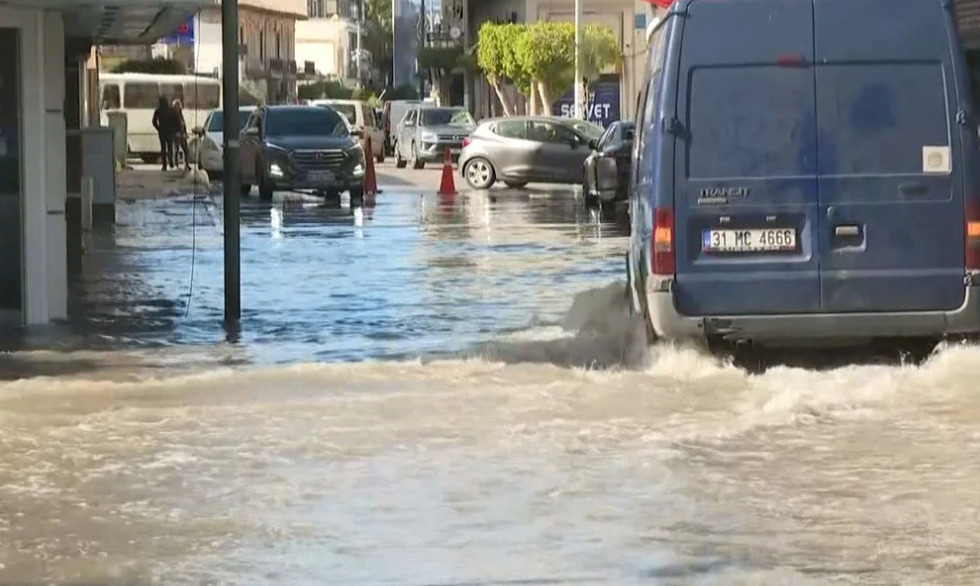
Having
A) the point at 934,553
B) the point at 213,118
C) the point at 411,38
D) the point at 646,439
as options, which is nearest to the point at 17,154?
the point at 646,439

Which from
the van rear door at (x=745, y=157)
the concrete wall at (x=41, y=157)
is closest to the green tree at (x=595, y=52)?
the concrete wall at (x=41, y=157)

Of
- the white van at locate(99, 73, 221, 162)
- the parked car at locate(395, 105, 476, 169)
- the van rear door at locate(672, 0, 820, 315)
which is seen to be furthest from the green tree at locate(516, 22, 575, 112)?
the van rear door at locate(672, 0, 820, 315)

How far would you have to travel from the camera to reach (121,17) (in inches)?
650

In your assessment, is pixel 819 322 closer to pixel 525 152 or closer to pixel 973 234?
pixel 973 234

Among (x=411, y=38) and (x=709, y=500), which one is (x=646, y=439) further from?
(x=411, y=38)

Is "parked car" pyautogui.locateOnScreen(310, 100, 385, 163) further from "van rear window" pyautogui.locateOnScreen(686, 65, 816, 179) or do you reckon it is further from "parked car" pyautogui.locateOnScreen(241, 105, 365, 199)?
"van rear window" pyautogui.locateOnScreen(686, 65, 816, 179)

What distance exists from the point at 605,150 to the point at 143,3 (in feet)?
50.2

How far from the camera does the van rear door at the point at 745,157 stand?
1072 cm

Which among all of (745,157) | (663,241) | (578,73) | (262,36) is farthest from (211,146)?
(262,36)

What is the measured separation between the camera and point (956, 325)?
1075 centimetres

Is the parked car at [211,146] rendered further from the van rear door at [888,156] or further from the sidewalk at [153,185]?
the van rear door at [888,156]

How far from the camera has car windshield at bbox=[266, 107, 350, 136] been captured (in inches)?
Answer: 1283

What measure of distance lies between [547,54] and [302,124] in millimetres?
29122

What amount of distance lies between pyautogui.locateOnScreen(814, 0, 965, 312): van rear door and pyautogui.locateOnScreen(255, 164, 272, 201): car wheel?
2181 cm
